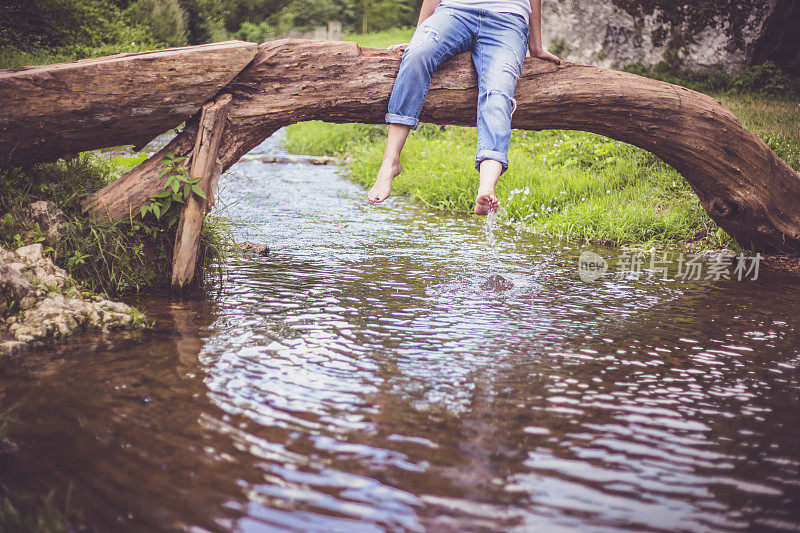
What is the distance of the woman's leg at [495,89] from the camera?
4.22m

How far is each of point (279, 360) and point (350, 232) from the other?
3323 mm

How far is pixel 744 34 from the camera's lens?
11906 millimetres

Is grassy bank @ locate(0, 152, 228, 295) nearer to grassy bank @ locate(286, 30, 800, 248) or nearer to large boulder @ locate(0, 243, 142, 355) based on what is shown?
large boulder @ locate(0, 243, 142, 355)

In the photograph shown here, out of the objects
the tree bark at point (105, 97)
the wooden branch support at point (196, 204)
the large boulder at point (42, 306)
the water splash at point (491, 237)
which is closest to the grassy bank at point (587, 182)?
the water splash at point (491, 237)

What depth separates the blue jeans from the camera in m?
4.37

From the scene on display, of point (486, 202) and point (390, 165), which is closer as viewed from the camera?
point (486, 202)

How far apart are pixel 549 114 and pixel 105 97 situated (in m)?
3.04

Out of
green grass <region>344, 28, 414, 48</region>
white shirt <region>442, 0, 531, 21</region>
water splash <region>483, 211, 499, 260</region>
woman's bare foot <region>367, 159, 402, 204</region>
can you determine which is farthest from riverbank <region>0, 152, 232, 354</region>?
green grass <region>344, 28, 414, 48</region>

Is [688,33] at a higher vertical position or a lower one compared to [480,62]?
higher

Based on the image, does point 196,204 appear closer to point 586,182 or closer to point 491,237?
point 491,237

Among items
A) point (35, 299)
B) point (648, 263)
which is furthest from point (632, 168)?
point (35, 299)

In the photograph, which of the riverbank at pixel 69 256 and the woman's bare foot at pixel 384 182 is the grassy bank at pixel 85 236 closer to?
the riverbank at pixel 69 256

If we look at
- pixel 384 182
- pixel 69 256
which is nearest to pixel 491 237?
pixel 384 182

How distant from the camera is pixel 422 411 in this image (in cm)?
261
